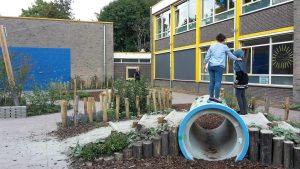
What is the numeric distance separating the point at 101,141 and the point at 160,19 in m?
26.9

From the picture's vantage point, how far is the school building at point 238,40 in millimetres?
15109

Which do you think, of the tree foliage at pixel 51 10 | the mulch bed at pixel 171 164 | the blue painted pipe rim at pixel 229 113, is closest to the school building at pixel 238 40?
the blue painted pipe rim at pixel 229 113

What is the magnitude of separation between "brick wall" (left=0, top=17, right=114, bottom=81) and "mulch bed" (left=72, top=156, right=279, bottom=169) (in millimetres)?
24923

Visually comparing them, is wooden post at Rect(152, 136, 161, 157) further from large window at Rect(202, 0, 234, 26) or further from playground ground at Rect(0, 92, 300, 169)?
large window at Rect(202, 0, 234, 26)

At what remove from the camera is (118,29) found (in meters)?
50.8

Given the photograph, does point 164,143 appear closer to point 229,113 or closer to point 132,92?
point 229,113

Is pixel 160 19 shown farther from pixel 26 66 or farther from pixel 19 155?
pixel 19 155

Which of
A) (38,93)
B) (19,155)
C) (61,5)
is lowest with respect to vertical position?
(19,155)

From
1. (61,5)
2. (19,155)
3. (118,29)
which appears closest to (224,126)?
(19,155)

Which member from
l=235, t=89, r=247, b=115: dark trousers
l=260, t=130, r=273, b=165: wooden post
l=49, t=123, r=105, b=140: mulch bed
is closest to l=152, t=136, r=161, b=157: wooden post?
l=260, t=130, r=273, b=165: wooden post

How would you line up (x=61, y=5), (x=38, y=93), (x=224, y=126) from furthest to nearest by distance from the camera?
(x=61, y=5), (x=38, y=93), (x=224, y=126)

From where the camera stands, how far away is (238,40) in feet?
61.0

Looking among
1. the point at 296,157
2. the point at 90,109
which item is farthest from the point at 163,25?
the point at 296,157

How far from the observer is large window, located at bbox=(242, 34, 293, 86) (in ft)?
49.9
